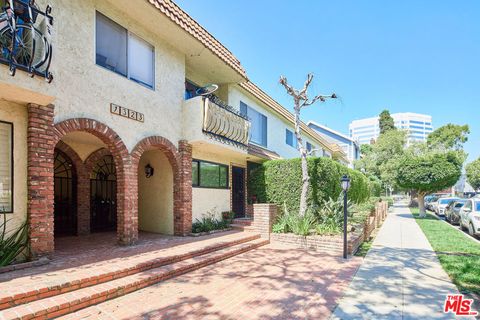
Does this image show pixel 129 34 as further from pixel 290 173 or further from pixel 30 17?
pixel 290 173

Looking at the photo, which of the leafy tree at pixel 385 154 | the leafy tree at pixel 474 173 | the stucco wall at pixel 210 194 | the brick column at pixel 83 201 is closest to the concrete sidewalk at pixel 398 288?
the stucco wall at pixel 210 194

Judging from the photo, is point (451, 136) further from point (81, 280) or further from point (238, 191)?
point (81, 280)

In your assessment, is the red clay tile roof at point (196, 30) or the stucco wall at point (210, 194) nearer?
the red clay tile roof at point (196, 30)

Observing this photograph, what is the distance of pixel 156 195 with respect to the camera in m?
10.2

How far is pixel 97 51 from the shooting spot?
7.07m

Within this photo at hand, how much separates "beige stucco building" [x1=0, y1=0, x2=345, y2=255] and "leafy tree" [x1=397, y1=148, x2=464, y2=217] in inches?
501

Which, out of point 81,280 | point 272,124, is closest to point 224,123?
point 272,124

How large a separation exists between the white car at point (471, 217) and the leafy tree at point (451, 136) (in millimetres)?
30278

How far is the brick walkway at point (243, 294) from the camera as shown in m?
4.28

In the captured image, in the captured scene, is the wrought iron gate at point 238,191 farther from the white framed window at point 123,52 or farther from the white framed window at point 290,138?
the white framed window at point 123,52

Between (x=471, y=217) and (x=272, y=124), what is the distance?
412 inches

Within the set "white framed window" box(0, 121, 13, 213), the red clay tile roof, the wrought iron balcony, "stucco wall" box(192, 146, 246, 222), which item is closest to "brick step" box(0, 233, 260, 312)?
"white framed window" box(0, 121, 13, 213)

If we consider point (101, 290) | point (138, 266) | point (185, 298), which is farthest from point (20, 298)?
point (185, 298)

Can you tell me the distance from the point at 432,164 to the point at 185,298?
20.1 meters
